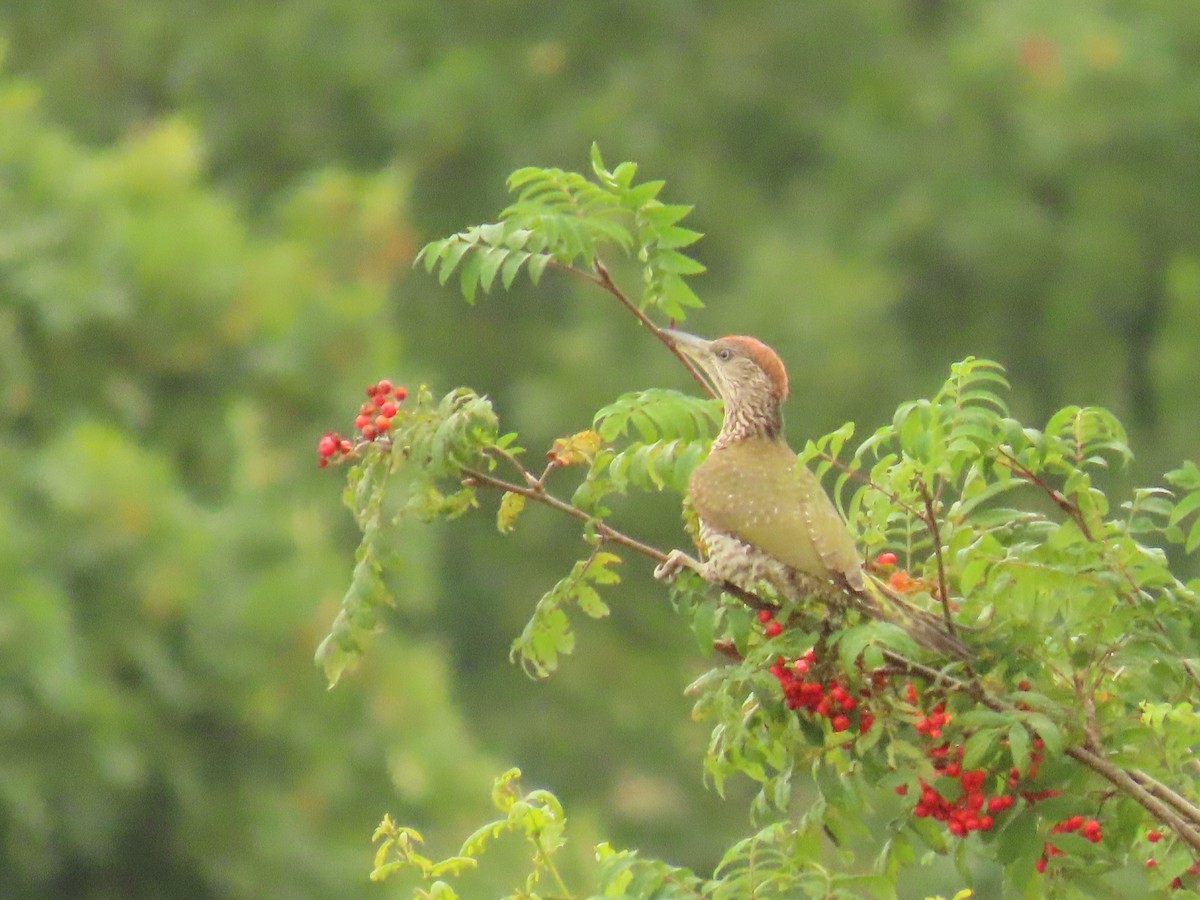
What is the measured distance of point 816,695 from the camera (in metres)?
3.78

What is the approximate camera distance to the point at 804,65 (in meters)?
23.3

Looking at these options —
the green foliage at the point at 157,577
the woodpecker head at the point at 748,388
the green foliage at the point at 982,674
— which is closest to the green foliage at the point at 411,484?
the green foliage at the point at 982,674

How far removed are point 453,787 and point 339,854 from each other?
3.68 feet

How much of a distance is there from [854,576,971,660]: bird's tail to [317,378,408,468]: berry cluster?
0.88 m

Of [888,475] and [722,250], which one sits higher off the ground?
[722,250]

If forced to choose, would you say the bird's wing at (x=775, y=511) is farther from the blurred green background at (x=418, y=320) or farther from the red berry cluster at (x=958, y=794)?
the blurred green background at (x=418, y=320)

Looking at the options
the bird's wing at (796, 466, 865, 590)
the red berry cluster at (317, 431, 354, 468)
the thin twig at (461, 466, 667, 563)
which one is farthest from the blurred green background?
the thin twig at (461, 466, 667, 563)

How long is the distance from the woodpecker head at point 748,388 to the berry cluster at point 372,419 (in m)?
1.29

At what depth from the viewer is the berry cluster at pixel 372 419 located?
4.07 m

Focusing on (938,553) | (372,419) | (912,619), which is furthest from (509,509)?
(938,553)

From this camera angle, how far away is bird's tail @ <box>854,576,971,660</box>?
3.70m

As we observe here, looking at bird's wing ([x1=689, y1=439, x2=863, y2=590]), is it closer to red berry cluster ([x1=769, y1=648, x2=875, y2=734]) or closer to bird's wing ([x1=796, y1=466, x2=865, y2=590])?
bird's wing ([x1=796, y1=466, x2=865, y2=590])

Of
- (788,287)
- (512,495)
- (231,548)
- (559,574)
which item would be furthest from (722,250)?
(512,495)

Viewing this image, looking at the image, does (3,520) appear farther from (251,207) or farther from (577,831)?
(251,207)
